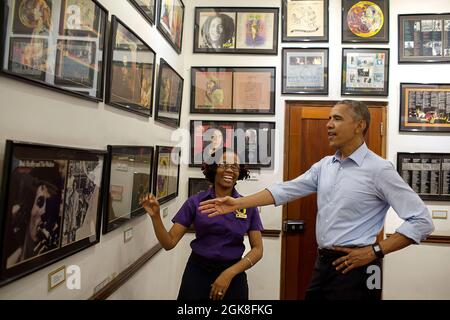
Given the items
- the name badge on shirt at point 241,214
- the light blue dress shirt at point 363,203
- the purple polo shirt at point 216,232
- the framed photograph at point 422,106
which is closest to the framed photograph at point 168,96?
the purple polo shirt at point 216,232

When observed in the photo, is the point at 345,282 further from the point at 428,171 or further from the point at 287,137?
the point at 428,171

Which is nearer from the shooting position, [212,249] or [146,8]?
[212,249]

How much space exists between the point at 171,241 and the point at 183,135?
1065 millimetres

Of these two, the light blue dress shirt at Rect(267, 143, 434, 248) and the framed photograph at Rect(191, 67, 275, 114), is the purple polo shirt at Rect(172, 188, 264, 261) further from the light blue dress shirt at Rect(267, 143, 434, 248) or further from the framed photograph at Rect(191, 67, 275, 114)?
the framed photograph at Rect(191, 67, 275, 114)

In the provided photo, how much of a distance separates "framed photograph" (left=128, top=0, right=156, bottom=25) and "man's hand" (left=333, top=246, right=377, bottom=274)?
4.69 ft

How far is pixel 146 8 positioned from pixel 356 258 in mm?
1510

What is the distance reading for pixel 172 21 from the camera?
6.86ft

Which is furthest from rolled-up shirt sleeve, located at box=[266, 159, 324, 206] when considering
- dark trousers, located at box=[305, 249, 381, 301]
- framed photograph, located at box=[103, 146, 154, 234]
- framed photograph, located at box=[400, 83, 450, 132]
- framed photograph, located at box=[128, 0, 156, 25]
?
framed photograph, located at box=[400, 83, 450, 132]

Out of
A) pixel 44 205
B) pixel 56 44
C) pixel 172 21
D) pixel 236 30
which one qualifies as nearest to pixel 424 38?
pixel 236 30

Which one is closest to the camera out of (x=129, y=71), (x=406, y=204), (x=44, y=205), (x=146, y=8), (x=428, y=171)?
(x=44, y=205)

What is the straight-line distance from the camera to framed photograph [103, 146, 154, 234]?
131cm

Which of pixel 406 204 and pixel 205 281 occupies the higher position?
pixel 406 204

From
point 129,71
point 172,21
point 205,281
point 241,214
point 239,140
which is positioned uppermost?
point 172,21
